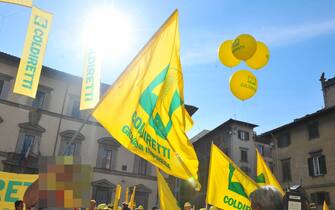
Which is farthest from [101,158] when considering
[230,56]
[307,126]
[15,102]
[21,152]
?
[230,56]

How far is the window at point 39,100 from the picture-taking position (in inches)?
1025

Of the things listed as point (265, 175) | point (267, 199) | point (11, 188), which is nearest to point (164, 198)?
point (265, 175)

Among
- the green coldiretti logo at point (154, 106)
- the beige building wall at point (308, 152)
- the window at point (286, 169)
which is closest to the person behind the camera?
the green coldiretti logo at point (154, 106)

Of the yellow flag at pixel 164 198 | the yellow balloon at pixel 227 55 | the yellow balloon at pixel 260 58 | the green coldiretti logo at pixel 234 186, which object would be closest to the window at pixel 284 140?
the yellow balloon at pixel 260 58

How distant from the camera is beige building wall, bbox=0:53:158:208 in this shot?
79.5ft

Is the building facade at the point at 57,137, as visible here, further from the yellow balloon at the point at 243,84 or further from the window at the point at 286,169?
the yellow balloon at the point at 243,84

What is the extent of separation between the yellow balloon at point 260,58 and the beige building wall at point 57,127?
1728 cm

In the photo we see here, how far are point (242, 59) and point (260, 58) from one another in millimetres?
607

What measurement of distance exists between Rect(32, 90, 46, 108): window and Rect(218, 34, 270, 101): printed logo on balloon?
67.7 ft

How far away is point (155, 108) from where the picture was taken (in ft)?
16.0

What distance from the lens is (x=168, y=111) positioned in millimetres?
5035

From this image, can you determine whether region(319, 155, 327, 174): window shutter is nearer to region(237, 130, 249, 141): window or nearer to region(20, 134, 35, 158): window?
region(237, 130, 249, 141): window

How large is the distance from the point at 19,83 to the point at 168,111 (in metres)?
14.3

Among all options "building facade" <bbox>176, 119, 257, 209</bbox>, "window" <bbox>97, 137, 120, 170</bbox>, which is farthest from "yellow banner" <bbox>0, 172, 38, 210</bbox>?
"building facade" <bbox>176, 119, 257, 209</bbox>
